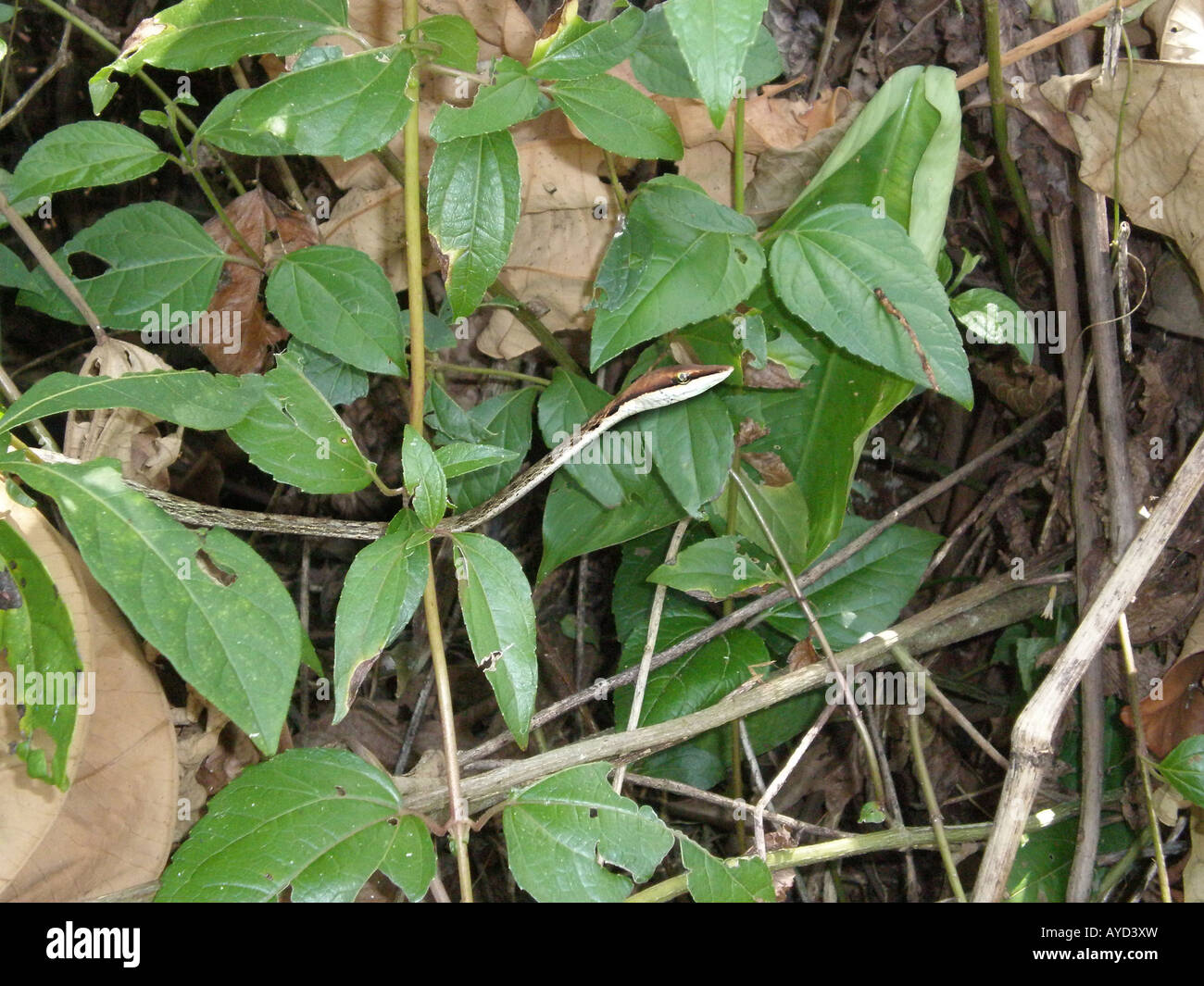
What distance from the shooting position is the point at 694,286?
1850 millimetres

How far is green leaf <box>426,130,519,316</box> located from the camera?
1683 millimetres

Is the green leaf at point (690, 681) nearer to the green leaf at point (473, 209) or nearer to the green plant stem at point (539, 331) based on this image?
the green plant stem at point (539, 331)

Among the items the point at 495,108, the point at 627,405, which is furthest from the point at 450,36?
the point at 627,405

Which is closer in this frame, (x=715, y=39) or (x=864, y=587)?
(x=715, y=39)

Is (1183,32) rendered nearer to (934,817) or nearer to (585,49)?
(585,49)

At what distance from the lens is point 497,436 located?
2.23m

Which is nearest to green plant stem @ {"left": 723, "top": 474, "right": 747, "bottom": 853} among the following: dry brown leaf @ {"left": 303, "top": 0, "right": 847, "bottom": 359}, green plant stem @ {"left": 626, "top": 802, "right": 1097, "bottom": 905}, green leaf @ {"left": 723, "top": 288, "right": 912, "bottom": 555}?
green leaf @ {"left": 723, "top": 288, "right": 912, "bottom": 555}

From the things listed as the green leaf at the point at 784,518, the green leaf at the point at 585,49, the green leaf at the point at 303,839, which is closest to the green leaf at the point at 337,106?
the green leaf at the point at 585,49

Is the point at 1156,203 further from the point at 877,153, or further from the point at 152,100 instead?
the point at 152,100

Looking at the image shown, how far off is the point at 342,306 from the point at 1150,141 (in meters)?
1.85

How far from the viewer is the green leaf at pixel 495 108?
1529 mm

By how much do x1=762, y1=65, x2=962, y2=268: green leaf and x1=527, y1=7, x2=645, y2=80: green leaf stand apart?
57cm

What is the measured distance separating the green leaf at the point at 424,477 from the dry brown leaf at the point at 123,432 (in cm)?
64

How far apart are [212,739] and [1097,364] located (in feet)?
7.46
